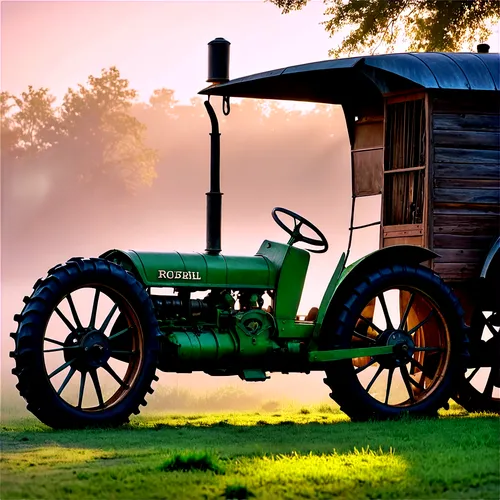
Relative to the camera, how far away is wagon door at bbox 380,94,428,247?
11.6 meters

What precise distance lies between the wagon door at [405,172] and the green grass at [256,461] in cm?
204

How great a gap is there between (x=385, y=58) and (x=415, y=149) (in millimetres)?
965

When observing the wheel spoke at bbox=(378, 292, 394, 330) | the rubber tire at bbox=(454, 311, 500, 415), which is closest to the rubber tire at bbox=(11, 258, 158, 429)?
the wheel spoke at bbox=(378, 292, 394, 330)

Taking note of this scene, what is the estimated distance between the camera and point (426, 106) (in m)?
11.5

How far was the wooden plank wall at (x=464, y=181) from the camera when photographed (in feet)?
38.0

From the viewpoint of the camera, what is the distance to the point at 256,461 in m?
8.11

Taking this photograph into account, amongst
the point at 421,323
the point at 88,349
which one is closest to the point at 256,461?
Answer: the point at 88,349

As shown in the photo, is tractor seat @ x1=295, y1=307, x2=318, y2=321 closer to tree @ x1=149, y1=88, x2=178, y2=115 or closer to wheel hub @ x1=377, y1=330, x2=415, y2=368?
wheel hub @ x1=377, y1=330, x2=415, y2=368

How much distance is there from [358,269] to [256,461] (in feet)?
10.3

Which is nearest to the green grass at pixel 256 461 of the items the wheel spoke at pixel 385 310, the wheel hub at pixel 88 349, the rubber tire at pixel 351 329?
the rubber tire at pixel 351 329

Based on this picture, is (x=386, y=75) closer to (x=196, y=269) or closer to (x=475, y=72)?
(x=475, y=72)

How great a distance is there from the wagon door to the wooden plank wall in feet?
0.41

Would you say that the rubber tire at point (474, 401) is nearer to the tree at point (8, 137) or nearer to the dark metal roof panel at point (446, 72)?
the dark metal roof panel at point (446, 72)

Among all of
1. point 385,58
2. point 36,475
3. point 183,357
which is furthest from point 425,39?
point 36,475
